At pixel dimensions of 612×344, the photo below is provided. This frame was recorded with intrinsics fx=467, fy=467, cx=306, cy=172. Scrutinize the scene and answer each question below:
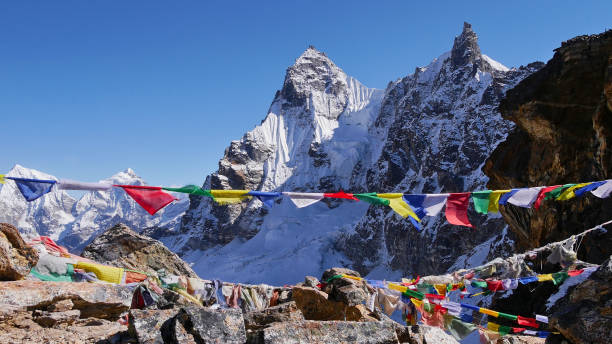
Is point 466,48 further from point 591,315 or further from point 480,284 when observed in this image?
point 591,315

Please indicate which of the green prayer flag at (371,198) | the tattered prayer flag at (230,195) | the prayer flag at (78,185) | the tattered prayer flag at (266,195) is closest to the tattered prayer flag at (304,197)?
the tattered prayer flag at (266,195)

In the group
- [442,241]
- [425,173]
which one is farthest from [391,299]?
[425,173]

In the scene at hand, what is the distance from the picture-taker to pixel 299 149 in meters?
191

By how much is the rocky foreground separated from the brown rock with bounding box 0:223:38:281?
13 millimetres

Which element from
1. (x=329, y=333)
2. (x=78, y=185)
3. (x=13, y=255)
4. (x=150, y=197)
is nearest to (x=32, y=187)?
(x=78, y=185)

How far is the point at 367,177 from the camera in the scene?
509ft

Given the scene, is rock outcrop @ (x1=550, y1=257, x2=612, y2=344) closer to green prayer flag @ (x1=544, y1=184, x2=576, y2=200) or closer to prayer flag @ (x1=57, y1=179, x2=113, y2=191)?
green prayer flag @ (x1=544, y1=184, x2=576, y2=200)

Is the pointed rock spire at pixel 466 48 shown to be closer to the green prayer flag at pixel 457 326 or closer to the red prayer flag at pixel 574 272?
the red prayer flag at pixel 574 272

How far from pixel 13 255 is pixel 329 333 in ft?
16.3

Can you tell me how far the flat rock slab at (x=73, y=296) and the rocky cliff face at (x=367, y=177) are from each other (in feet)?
182

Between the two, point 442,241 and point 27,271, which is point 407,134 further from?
point 27,271

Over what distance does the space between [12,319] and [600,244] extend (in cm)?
1500

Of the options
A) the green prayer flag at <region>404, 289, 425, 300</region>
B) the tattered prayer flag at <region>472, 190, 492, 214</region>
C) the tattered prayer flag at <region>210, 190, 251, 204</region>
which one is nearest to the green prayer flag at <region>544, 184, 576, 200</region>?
the tattered prayer flag at <region>472, 190, 492, 214</region>

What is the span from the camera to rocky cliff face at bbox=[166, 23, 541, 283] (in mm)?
101438
